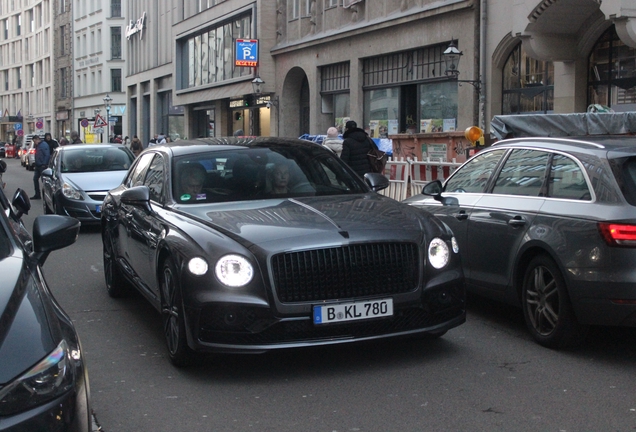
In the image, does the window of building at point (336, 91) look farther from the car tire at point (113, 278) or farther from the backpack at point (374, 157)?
the car tire at point (113, 278)

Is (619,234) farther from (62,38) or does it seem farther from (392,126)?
(62,38)

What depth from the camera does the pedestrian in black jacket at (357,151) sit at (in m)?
14.6

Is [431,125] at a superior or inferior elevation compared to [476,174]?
superior

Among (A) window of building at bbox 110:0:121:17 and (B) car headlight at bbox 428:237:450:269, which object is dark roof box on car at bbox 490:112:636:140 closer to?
(B) car headlight at bbox 428:237:450:269

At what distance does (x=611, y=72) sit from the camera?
18766 mm

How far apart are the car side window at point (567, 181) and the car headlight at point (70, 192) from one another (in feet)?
33.5

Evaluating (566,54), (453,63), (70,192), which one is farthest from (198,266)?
(453,63)

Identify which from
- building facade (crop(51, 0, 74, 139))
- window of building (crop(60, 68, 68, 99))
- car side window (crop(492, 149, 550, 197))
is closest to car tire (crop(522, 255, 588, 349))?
car side window (crop(492, 149, 550, 197))

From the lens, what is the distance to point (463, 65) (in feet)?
76.4

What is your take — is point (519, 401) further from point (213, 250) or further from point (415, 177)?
point (415, 177)

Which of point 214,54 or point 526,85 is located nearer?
point 526,85

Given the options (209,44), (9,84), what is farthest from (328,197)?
(9,84)

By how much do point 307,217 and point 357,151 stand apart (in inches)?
352

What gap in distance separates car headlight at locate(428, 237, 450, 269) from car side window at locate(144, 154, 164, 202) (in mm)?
2255
